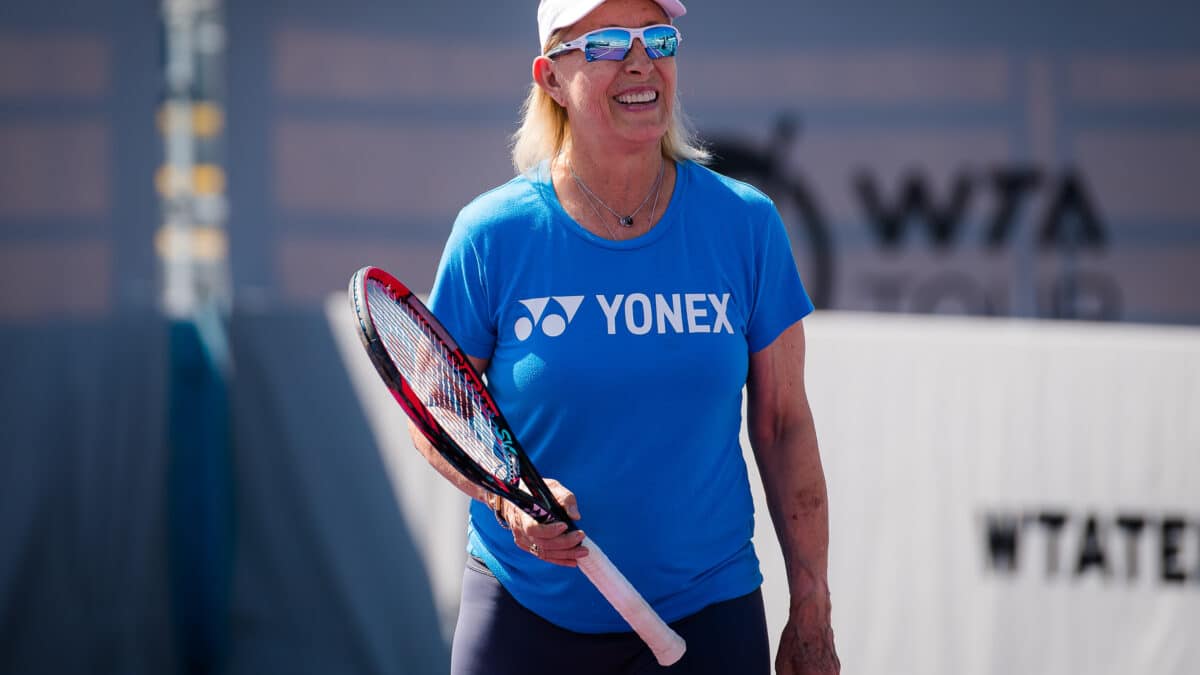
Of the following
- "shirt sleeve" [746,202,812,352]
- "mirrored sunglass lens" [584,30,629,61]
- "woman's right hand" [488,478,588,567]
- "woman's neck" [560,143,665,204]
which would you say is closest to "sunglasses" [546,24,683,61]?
"mirrored sunglass lens" [584,30,629,61]

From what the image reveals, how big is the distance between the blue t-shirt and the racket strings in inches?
2.5

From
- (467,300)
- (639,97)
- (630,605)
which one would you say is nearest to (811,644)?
(630,605)

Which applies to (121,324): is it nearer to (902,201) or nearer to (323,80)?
(323,80)

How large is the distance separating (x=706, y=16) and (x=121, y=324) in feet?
12.6

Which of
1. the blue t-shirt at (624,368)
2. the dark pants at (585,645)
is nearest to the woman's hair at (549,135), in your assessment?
the blue t-shirt at (624,368)

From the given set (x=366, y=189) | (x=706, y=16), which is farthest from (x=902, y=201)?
(x=366, y=189)

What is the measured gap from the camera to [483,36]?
7.89 meters

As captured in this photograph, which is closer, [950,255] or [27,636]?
[27,636]

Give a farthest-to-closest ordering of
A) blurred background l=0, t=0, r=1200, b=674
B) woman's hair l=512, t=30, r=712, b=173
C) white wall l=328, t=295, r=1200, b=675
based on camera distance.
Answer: blurred background l=0, t=0, r=1200, b=674
white wall l=328, t=295, r=1200, b=675
woman's hair l=512, t=30, r=712, b=173

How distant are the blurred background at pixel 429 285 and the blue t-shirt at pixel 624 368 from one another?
6.73 feet

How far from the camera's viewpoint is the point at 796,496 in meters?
2.35

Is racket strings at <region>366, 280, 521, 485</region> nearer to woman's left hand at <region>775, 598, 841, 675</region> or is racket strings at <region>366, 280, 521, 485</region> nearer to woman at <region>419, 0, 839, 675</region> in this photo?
woman at <region>419, 0, 839, 675</region>

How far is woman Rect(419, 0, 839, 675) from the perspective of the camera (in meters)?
2.18

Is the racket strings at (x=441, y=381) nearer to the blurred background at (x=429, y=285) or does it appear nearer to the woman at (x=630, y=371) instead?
the woman at (x=630, y=371)
